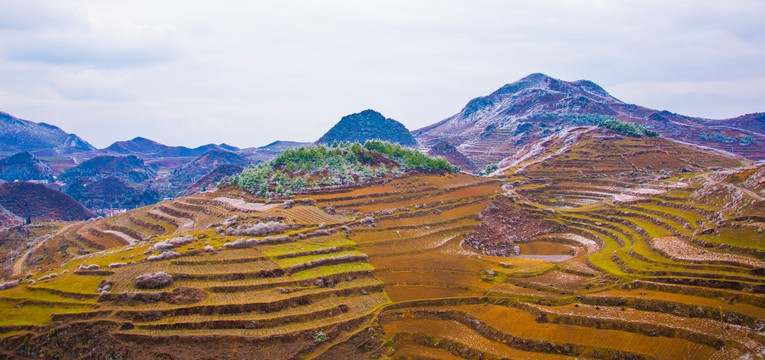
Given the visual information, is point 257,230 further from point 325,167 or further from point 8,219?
point 8,219

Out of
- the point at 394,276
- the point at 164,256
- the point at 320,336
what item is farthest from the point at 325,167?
the point at 320,336

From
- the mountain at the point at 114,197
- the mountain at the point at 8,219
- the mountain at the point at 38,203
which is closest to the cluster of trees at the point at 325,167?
the mountain at the point at 8,219

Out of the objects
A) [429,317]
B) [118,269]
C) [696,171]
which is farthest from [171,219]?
[696,171]

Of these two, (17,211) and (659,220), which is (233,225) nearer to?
(659,220)

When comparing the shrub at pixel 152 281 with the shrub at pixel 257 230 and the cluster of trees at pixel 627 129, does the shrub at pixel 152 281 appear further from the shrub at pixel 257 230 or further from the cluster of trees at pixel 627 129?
the cluster of trees at pixel 627 129

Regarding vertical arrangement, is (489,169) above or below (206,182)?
above

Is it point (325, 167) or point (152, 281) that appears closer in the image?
point (152, 281)
